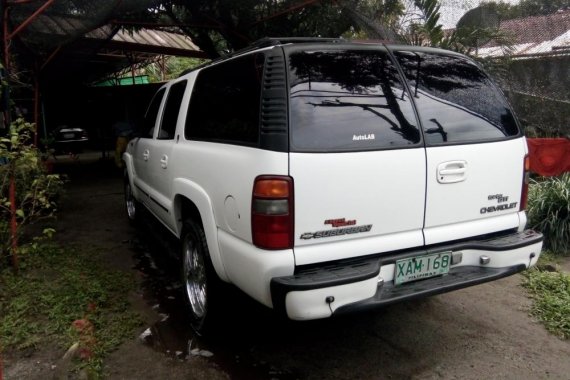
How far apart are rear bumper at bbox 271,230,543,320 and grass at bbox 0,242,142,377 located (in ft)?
4.76

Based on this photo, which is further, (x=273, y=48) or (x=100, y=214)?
(x=100, y=214)

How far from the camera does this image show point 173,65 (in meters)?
25.9

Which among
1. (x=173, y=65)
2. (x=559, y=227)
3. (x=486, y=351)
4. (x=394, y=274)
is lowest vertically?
(x=486, y=351)

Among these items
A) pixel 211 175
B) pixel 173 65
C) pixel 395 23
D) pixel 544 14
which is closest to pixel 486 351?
pixel 211 175

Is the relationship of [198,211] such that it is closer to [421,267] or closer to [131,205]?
[421,267]

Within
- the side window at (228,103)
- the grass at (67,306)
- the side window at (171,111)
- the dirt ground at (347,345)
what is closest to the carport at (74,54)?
the side window at (171,111)

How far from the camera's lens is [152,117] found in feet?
15.9

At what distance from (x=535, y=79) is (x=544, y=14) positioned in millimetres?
1362

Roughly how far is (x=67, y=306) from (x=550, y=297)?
3.98 meters

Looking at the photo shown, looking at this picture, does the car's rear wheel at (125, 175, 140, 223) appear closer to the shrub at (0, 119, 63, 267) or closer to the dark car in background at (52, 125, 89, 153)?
the shrub at (0, 119, 63, 267)

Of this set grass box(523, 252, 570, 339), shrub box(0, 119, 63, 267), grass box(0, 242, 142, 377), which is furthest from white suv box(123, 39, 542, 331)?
shrub box(0, 119, 63, 267)

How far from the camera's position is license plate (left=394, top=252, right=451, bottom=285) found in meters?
2.60

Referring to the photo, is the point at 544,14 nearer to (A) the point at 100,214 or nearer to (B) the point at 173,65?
(A) the point at 100,214

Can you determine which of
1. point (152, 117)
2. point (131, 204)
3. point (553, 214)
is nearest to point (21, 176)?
point (152, 117)
